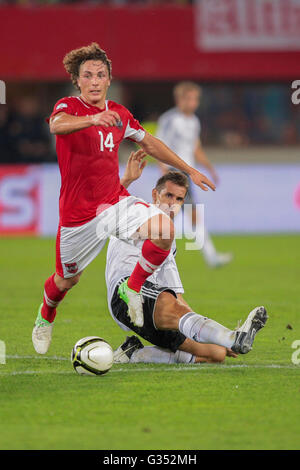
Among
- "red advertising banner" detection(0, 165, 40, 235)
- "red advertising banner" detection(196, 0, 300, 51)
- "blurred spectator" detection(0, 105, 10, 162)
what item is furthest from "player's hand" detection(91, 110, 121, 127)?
"red advertising banner" detection(196, 0, 300, 51)

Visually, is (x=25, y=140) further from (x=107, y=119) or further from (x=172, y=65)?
(x=107, y=119)

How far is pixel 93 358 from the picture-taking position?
232 inches

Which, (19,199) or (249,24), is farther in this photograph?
(249,24)

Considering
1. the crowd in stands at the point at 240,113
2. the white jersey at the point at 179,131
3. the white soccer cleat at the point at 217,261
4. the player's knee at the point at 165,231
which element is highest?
the crowd in stands at the point at 240,113

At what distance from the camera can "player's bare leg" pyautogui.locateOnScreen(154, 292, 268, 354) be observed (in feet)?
19.2

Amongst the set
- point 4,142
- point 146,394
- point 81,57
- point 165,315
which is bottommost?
point 146,394

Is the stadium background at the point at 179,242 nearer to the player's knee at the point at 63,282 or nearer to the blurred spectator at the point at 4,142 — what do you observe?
the blurred spectator at the point at 4,142

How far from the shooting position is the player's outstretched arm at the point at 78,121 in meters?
5.77

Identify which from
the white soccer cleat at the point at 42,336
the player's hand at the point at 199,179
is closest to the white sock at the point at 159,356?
the white soccer cleat at the point at 42,336

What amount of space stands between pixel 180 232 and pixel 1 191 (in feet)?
11.8

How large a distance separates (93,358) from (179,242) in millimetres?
10345

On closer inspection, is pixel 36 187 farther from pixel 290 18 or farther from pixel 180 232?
pixel 290 18

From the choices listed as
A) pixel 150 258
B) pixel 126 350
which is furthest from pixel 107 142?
pixel 126 350

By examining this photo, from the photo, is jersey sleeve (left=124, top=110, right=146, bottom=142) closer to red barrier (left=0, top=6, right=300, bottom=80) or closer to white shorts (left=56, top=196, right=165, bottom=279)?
white shorts (left=56, top=196, right=165, bottom=279)
